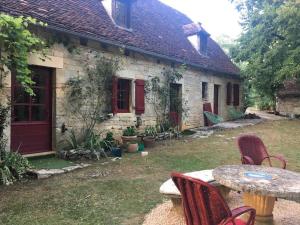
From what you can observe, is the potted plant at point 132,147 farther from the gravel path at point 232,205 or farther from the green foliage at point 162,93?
the gravel path at point 232,205

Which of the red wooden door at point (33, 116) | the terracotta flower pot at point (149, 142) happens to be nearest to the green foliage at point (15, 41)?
the red wooden door at point (33, 116)

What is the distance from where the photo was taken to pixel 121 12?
10.9 meters

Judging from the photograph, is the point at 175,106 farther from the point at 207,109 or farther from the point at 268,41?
the point at 268,41

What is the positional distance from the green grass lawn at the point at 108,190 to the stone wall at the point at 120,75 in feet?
5.15

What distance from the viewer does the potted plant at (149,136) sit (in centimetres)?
980

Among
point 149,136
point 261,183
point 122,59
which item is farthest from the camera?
point 149,136

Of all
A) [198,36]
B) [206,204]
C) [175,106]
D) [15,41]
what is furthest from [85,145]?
[198,36]

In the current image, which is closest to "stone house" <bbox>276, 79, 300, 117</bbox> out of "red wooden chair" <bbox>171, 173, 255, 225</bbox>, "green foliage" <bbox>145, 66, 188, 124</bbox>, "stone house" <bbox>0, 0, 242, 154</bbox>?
"stone house" <bbox>0, 0, 242, 154</bbox>

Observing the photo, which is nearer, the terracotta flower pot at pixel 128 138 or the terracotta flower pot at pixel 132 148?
the terracotta flower pot at pixel 132 148

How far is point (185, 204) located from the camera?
2.74 m

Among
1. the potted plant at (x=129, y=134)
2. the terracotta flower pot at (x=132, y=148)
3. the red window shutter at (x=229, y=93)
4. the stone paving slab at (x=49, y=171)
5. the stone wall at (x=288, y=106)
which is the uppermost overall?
the red window shutter at (x=229, y=93)

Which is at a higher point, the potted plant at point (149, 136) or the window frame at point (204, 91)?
the window frame at point (204, 91)

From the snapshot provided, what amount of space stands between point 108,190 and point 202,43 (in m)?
12.0

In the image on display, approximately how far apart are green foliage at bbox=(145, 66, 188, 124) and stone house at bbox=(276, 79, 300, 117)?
9.79 m
